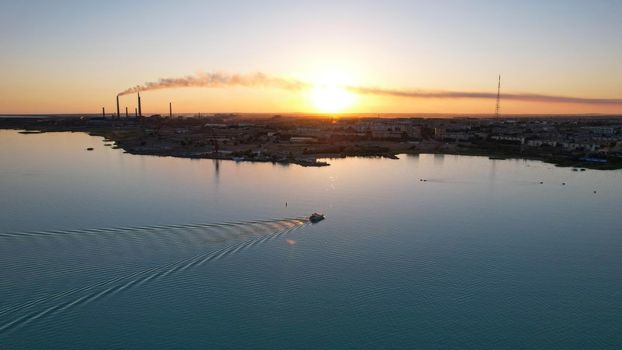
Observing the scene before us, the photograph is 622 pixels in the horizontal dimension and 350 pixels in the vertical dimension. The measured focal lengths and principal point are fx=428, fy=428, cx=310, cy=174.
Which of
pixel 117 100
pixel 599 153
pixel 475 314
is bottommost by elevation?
pixel 475 314

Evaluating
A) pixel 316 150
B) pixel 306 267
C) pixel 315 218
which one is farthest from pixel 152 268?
pixel 316 150

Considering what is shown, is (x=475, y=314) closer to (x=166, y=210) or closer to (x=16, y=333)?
(x=16, y=333)

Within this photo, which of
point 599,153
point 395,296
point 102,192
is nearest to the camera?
point 395,296

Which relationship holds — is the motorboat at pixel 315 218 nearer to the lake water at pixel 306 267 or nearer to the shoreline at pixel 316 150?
the lake water at pixel 306 267

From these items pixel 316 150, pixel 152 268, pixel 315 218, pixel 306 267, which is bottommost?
pixel 306 267

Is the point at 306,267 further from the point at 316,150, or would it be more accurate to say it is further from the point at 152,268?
the point at 316,150

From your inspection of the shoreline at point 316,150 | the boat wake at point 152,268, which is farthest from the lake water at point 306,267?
the shoreline at point 316,150

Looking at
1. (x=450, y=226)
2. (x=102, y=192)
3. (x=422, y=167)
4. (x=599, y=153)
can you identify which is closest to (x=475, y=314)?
(x=450, y=226)

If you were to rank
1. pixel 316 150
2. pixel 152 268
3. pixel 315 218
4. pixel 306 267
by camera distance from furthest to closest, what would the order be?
pixel 316 150
pixel 315 218
pixel 306 267
pixel 152 268

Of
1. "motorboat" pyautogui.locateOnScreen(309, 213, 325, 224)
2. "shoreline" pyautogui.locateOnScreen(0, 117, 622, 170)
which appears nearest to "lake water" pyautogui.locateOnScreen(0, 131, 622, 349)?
"motorboat" pyautogui.locateOnScreen(309, 213, 325, 224)

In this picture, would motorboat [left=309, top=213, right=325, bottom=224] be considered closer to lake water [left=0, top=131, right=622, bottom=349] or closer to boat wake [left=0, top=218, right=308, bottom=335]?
boat wake [left=0, top=218, right=308, bottom=335]
